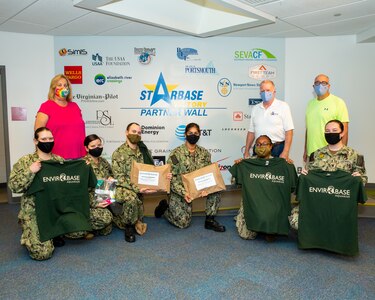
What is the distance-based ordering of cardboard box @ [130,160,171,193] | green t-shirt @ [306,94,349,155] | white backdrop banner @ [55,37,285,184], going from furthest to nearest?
white backdrop banner @ [55,37,285,184], green t-shirt @ [306,94,349,155], cardboard box @ [130,160,171,193]

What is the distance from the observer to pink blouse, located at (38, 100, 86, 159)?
3.49 meters

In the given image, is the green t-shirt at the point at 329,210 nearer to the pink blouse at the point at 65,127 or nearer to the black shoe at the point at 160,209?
the black shoe at the point at 160,209

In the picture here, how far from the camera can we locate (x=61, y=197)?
126 inches

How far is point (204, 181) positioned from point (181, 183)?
28 cm

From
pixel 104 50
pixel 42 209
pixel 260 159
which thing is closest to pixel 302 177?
pixel 260 159

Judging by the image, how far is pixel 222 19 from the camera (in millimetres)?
4887

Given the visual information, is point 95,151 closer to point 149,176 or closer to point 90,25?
point 149,176

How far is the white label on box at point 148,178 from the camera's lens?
375 cm

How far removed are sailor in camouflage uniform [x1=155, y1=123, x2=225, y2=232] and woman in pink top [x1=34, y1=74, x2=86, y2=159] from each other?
1125 millimetres

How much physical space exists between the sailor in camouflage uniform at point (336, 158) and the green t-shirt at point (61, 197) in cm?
210

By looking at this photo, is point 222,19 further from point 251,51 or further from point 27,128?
point 27,128

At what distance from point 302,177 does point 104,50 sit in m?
3.70

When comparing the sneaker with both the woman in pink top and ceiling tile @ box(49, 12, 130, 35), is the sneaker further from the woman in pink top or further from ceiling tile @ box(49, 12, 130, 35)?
ceiling tile @ box(49, 12, 130, 35)

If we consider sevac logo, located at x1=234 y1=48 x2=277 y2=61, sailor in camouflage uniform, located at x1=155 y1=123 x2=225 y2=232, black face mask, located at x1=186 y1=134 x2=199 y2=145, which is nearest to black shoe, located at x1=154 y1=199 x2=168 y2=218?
sailor in camouflage uniform, located at x1=155 y1=123 x2=225 y2=232
